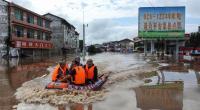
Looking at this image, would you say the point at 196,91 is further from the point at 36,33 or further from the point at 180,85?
the point at 36,33

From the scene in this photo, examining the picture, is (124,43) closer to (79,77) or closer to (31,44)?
(31,44)

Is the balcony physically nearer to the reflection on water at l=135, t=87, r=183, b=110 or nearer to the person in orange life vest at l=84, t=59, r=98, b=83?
the person in orange life vest at l=84, t=59, r=98, b=83

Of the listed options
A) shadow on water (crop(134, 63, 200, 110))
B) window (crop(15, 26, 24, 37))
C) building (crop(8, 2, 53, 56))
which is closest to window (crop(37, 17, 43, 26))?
building (crop(8, 2, 53, 56))

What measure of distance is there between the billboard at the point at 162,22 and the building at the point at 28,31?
19.1m

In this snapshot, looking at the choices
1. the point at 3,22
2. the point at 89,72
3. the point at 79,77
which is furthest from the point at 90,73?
the point at 3,22

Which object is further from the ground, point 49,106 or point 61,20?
point 61,20

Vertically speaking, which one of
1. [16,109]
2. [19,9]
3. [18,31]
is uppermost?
[19,9]

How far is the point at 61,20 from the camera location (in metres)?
86.0

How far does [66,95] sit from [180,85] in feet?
19.8

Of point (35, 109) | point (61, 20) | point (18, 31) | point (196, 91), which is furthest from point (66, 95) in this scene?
point (61, 20)

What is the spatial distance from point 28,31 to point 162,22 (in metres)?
23.0

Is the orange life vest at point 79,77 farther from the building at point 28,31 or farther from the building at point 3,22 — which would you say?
the building at point 3,22

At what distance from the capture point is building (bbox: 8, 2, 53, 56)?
168 feet

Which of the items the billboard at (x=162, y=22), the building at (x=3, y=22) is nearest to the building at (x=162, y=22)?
the billboard at (x=162, y=22)
